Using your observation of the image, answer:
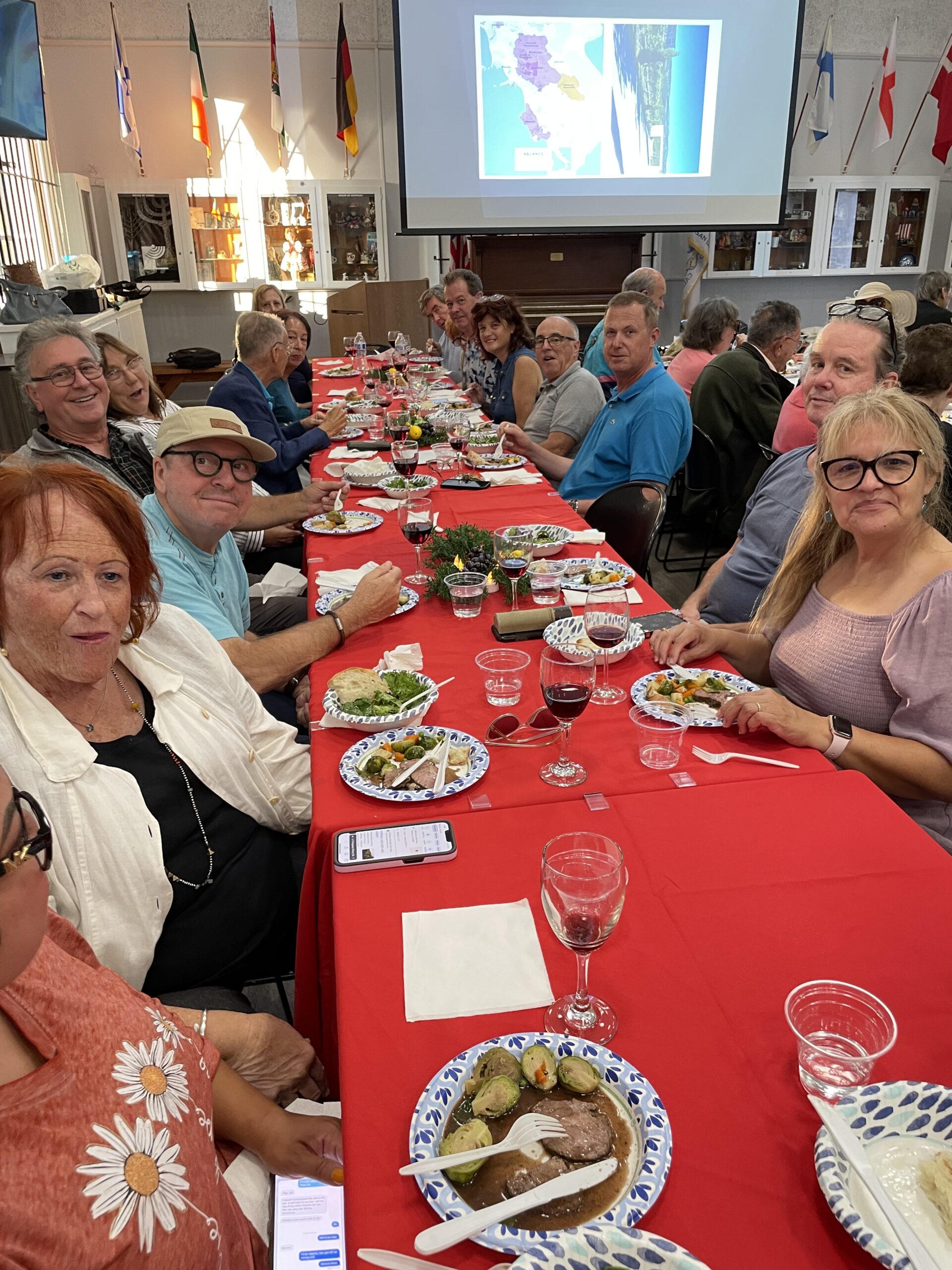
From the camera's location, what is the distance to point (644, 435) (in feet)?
11.2

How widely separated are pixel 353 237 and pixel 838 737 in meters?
9.97

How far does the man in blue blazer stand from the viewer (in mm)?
4055

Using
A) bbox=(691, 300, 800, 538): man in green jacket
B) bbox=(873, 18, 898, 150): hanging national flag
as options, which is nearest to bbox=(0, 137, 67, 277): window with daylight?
bbox=(691, 300, 800, 538): man in green jacket

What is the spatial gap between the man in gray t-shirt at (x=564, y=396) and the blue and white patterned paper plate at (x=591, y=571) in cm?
194

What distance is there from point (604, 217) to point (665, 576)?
3669 mm

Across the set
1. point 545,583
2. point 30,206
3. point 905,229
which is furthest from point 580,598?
point 905,229

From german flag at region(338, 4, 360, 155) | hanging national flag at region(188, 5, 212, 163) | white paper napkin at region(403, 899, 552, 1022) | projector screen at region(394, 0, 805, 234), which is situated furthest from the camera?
german flag at region(338, 4, 360, 155)

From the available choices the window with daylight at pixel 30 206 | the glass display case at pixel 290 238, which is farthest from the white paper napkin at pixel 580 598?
the glass display case at pixel 290 238

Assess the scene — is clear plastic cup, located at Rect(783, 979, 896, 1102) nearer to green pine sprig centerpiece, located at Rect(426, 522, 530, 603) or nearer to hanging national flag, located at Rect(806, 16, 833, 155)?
green pine sprig centerpiece, located at Rect(426, 522, 530, 603)

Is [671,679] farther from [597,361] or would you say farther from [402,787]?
[597,361]

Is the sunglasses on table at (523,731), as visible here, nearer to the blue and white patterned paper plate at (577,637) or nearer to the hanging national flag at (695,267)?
the blue and white patterned paper plate at (577,637)

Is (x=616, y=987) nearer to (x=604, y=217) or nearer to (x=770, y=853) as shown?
(x=770, y=853)

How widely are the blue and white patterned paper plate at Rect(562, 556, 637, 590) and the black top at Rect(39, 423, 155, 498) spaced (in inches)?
72.8

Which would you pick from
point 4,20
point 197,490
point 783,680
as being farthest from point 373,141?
point 783,680
